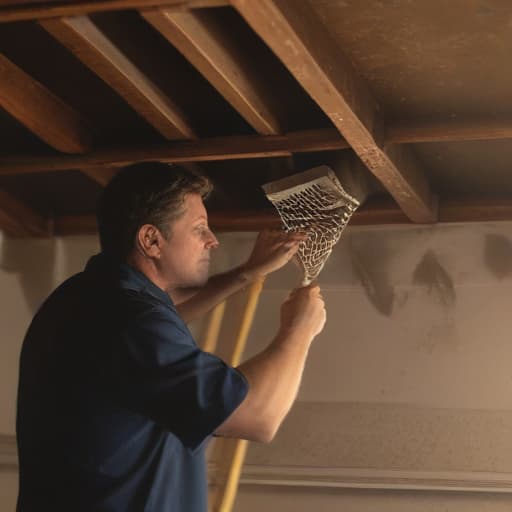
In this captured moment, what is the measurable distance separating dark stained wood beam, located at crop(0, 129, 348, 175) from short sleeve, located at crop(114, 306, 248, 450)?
1.10 metres

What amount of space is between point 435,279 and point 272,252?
0.97 m

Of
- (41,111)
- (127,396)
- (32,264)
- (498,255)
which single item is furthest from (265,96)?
(32,264)

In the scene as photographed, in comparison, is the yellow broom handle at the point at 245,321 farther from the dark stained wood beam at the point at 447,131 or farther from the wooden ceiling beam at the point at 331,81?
the dark stained wood beam at the point at 447,131

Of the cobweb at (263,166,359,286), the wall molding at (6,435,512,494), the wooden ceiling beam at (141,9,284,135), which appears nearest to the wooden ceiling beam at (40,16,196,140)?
the wooden ceiling beam at (141,9,284,135)

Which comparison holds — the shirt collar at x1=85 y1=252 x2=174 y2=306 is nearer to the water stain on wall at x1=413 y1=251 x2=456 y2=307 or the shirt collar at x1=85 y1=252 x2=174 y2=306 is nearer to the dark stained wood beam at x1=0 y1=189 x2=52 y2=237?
the water stain on wall at x1=413 y1=251 x2=456 y2=307

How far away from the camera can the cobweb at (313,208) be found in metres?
2.67

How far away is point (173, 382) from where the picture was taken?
5.71 feet

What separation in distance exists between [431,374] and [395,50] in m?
1.41

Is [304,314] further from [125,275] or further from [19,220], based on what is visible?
[19,220]

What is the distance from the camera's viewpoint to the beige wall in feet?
10.7

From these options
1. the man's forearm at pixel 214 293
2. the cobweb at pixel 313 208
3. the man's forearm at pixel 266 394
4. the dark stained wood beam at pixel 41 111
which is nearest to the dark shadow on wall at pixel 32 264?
the dark stained wood beam at pixel 41 111

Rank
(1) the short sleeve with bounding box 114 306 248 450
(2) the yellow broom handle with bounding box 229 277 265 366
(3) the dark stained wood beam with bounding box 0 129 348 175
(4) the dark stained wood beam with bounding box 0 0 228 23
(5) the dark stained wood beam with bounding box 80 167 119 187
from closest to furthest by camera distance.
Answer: (1) the short sleeve with bounding box 114 306 248 450, (4) the dark stained wood beam with bounding box 0 0 228 23, (3) the dark stained wood beam with bounding box 0 129 348 175, (2) the yellow broom handle with bounding box 229 277 265 366, (5) the dark stained wood beam with bounding box 80 167 119 187

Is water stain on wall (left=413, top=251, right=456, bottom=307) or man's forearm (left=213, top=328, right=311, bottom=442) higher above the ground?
water stain on wall (left=413, top=251, right=456, bottom=307)

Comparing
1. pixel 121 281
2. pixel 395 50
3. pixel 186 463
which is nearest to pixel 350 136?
pixel 395 50
